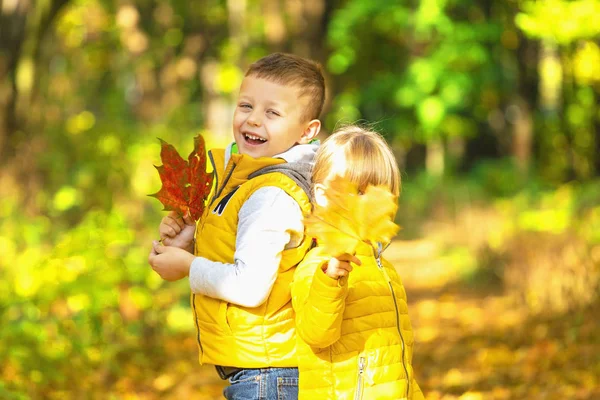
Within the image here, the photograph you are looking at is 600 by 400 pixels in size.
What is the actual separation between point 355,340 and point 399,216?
14341mm

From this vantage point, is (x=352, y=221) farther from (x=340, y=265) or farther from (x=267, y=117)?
(x=267, y=117)

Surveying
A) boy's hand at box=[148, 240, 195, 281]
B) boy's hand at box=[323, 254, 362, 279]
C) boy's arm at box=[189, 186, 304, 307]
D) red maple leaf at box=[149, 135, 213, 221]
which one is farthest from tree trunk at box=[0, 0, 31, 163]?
boy's hand at box=[323, 254, 362, 279]

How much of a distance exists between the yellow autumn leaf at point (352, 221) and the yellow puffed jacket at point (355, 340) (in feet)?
0.65

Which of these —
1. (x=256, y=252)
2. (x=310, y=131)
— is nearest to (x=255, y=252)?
(x=256, y=252)

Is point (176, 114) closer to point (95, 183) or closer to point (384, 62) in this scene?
point (95, 183)

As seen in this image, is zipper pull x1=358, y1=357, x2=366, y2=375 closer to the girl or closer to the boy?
the girl

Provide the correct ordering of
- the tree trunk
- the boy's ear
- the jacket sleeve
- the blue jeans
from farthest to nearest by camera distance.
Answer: the tree trunk < the boy's ear < the blue jeans < the jacket sleeve

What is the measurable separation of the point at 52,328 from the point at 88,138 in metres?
4.14

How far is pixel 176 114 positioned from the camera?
10.9m

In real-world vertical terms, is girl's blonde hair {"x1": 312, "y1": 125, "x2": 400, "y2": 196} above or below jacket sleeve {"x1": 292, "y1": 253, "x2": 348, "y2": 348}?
above

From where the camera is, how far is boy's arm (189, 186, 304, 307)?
8.63 ft

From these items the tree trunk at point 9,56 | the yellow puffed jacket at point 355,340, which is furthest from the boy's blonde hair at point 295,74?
the tree trunk at point 9,56

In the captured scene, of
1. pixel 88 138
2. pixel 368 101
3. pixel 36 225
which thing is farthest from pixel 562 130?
pixel 36 225

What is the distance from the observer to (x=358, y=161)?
2723 millimetres
